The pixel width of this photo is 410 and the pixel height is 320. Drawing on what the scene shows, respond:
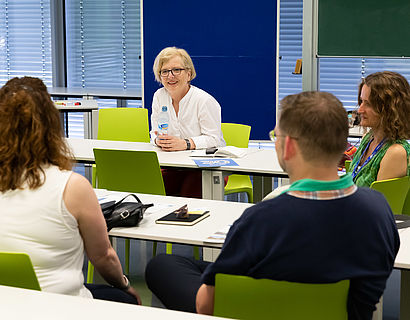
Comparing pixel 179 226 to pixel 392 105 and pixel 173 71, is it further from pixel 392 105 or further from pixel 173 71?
pixel 173 71

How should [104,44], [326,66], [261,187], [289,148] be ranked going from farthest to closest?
[104,44] → [326,66] → [261,187] → [289,148]

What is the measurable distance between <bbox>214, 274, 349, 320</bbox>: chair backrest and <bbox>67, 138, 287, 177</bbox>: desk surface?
188 centimetres

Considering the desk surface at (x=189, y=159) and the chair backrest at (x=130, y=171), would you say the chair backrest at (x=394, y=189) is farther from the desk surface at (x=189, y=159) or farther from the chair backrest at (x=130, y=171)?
the chair backrest at (x=130, y=171)

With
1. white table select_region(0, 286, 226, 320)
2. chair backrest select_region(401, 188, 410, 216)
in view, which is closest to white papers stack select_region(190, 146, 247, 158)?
chair backrest select_region(401, 188, 410, 216)

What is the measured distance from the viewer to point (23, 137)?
6.90 ft

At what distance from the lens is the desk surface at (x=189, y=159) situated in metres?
3.79

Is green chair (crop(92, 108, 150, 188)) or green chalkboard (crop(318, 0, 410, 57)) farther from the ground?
green chalkboard (crop(318, 0, 410, 57))

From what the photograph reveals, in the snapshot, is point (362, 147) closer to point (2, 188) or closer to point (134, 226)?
point (134, 226)

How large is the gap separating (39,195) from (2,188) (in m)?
0.13

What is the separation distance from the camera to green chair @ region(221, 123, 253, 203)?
477 cm

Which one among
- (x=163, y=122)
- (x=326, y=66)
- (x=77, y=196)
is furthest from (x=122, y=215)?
(x=326, y=66)

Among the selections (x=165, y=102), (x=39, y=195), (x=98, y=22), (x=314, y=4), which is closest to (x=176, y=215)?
(x=39, y=195)

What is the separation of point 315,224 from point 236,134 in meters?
3.28

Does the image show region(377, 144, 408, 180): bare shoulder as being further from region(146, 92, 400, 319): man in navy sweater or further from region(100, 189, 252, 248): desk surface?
region(146, 92, 400, 319): man in navy sweater
